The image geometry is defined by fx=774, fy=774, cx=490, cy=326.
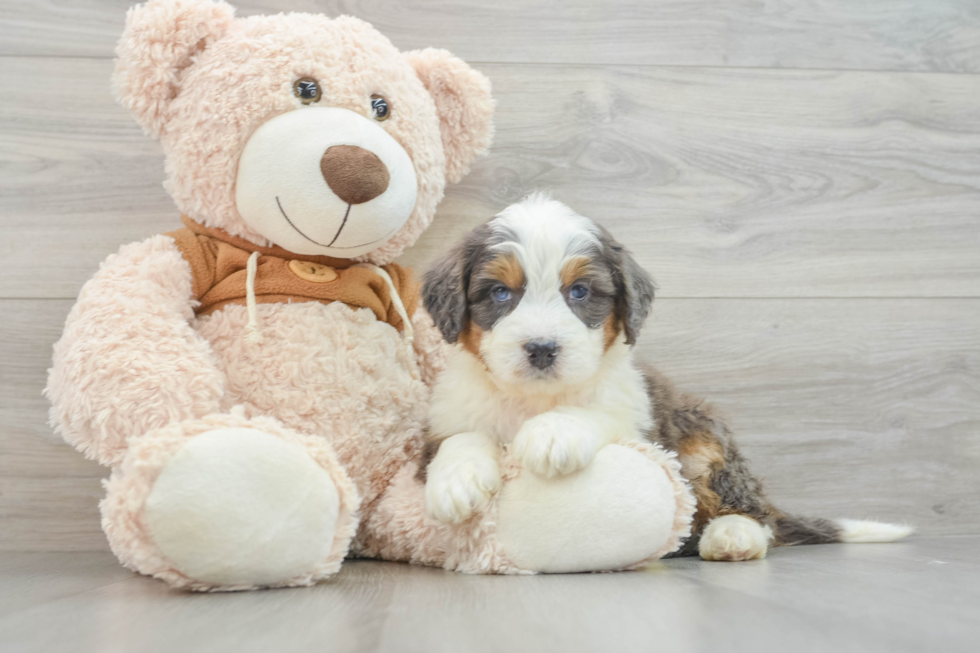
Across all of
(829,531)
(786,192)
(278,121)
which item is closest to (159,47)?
(278,121)

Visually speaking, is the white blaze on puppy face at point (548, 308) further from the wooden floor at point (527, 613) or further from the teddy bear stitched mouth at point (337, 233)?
the wooden floor at point (527, 613)

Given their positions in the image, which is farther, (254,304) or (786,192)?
(786,192)

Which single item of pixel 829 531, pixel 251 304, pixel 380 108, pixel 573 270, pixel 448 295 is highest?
pixel 380 108

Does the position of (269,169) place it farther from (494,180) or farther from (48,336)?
(48,336)

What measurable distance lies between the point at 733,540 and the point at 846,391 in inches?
35.4

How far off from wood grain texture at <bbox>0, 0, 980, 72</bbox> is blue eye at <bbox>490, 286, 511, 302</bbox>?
95 centimetres

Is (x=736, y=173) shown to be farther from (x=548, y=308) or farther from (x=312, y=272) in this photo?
(x=312, y=272)

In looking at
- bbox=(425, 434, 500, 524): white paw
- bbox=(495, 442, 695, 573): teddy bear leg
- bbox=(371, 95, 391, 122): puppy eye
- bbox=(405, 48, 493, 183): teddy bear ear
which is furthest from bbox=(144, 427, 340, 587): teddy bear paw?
bbox=(405, 48, 493, 183): teddy bear ear

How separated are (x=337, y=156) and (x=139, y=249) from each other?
52 centimetres

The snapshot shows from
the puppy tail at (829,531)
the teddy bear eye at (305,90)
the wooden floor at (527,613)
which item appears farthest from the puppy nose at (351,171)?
the puppy tail at (829,531)

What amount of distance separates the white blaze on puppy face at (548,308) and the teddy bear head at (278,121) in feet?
1.03

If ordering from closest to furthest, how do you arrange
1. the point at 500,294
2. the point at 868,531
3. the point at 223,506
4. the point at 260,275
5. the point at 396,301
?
the point at 223,506, the point at 500,294, the point at 260,275, the point at 396,301, the point at 868,531

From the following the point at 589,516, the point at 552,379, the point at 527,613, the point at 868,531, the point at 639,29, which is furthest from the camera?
the point at 639,29

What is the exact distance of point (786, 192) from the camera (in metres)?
2.40
